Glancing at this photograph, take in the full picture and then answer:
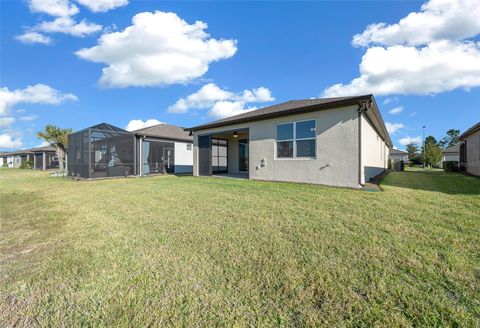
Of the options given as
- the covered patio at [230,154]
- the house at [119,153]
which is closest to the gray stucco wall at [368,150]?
the covered patio at [230,154]

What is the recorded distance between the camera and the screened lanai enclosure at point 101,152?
1332cm

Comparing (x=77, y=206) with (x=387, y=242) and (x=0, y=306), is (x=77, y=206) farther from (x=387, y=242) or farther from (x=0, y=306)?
(x=387, y=242)

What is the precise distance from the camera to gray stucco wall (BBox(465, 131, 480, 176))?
41.5ft

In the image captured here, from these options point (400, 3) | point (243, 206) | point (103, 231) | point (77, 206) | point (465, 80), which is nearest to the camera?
point (103, 231)

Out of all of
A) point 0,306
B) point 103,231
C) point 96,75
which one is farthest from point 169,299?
point 96,75

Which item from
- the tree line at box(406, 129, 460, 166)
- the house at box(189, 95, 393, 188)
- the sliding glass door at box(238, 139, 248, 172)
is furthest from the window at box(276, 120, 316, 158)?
the tree line at box(406, 129, 460, 166)

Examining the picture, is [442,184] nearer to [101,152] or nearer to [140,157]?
[140,157]

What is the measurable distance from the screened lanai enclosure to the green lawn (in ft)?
30.5

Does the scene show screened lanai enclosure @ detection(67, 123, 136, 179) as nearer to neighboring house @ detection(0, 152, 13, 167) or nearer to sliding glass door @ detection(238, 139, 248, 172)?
sliding glass door @ detection(238, 139, 248, 172)

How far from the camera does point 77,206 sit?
595 cm

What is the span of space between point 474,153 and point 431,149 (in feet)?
69.4

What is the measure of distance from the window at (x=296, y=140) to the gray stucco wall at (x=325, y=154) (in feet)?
0.65

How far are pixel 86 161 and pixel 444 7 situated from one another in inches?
717

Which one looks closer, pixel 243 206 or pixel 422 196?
pixel 243 206
